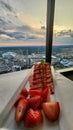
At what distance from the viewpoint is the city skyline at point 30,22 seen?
1769 millimetres

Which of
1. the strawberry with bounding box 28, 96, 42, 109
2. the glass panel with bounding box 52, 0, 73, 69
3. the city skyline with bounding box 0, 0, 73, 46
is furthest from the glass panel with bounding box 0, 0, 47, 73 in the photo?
the strawberry with bounding box 28, 96, 42, 109

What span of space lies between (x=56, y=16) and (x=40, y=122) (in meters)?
1.75

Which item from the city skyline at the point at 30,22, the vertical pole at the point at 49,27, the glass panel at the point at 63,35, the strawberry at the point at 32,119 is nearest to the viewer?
the strawberry at the point at 32,119

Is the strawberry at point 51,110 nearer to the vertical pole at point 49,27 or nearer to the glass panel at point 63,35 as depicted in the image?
the vertical pole at point 49,27

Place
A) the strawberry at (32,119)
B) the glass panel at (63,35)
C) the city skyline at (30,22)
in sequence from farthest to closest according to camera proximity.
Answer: the glass panel at (63,35)
the city skyline at (30,22)
the strawberry at (32,119)

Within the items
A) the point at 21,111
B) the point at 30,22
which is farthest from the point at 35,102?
the point at 30,22

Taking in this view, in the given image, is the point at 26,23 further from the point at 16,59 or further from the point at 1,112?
the point at 1,112

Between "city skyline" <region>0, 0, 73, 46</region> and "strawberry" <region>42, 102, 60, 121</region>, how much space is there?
4.36 ft

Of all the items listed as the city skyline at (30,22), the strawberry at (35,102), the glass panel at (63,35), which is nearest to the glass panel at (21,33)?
the city skyline at (30,22)

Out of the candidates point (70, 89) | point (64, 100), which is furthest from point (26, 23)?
point (64, 100)

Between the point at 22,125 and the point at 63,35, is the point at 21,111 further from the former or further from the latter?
the point at 63,35

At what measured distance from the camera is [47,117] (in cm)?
68

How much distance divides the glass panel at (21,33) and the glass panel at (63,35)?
220 millimetres

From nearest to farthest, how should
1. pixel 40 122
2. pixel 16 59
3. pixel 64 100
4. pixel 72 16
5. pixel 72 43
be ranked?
pixel 40 122 → pixel 64 100 → pixel 16 59 → pixel 72 16 → pixel 72 43
